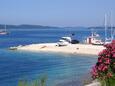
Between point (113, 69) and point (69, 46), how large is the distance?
59.9 metres

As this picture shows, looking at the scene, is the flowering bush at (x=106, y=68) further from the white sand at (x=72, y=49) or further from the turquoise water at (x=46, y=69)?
the white sand at (x=72, y=49)

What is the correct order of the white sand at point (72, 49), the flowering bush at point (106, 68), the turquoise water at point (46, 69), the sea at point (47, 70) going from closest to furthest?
the flowering bush at point (106, 68)
the sea at point (47, 70)
the turquoise water at point (46, 69)
the white sand at point (72, 49)

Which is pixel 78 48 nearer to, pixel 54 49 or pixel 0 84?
pixel 54 49

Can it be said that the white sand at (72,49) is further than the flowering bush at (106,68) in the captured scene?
Yes

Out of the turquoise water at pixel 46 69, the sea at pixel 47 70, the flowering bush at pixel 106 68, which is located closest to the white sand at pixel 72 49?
the sea at pixel 47 70

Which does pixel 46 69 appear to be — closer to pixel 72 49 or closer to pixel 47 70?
pixel 47 70

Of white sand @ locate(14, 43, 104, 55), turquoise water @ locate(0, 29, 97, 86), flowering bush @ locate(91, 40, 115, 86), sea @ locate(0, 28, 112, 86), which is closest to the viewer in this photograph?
flowering bush @ locate(91, 40, 115, 86)

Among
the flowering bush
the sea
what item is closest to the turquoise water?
the sea

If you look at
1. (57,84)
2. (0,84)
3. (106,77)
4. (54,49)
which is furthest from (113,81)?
(54,49)

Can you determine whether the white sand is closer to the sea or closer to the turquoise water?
the sea

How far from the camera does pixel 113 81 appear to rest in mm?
13414

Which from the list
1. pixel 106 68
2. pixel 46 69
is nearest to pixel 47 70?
pixel 46 69

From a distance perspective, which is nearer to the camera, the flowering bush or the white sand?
the flowering bush

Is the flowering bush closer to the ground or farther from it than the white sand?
farther from it
